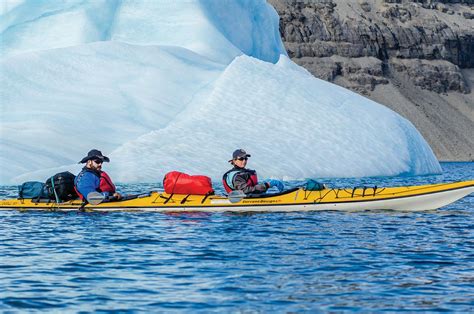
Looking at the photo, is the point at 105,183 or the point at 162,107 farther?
the point at 162,107

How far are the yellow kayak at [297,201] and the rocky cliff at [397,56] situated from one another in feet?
325

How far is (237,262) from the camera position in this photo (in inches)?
457

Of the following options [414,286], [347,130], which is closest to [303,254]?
[414,286]

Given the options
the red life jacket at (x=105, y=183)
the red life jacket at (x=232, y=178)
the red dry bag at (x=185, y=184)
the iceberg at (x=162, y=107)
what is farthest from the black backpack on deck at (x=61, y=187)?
the iceberg at (x=162, y=107)

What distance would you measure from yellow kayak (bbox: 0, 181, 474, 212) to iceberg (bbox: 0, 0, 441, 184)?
6.77 metres

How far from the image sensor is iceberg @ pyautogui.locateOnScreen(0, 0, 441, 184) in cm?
2692

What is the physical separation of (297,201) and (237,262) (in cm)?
575

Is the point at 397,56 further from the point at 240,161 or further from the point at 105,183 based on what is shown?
the point at 240,161

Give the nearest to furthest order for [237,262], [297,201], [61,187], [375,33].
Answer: [237,262], [297,201], [61,187], [375,33]

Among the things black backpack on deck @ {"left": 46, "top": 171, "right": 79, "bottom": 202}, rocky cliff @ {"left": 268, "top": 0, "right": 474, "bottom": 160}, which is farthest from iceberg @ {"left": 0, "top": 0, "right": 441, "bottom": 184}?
rocky cliff @ {"left": 268, "top": 0, "right": 474, "bottom": 160}

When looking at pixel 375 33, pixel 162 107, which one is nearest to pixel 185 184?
pixel 162 107

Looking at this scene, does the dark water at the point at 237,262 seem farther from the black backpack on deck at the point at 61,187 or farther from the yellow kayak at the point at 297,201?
the black backpack on deck at the point at 61,187

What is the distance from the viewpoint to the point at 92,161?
16.8m

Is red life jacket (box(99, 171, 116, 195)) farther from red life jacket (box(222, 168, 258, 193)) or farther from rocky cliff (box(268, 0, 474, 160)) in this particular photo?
rocky cliff (box(268, 0, 474, 160))
